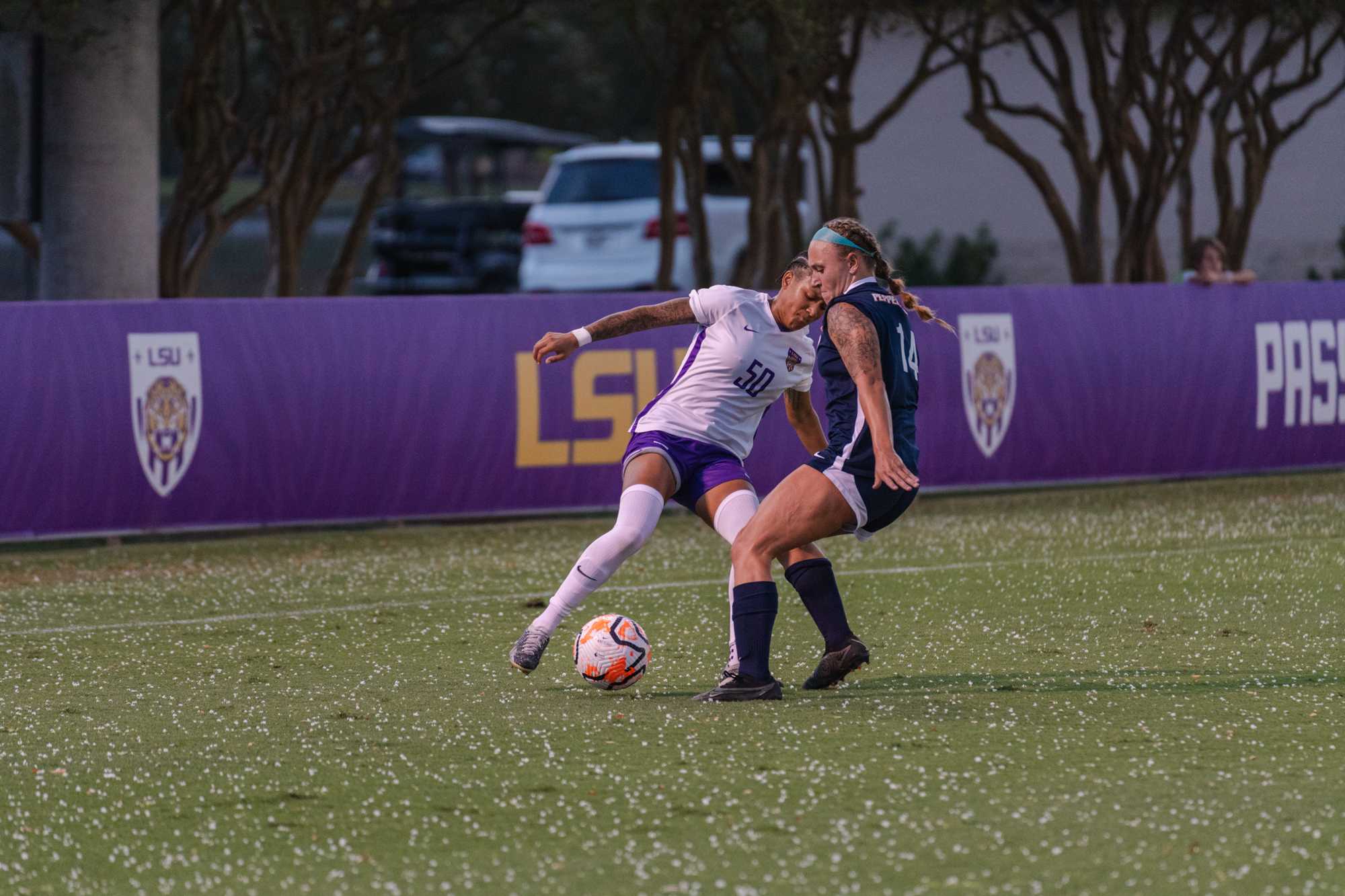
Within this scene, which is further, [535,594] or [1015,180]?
[1015,180]

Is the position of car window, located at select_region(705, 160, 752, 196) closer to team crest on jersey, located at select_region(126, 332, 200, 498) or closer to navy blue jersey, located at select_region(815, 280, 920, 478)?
team crest on jersey, located at select_region(126, 332, 200, 498)

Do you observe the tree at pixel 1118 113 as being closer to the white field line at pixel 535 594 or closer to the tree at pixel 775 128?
the tree at pixel 775 128

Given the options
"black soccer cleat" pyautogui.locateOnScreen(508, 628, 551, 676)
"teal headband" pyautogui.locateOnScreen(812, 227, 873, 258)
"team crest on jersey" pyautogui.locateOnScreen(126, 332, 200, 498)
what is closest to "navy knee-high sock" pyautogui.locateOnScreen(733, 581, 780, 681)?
"black soccer cleat" pyautogui.locateOnScreen(508, 628, 551, 676)

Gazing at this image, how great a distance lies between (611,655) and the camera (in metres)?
7.68

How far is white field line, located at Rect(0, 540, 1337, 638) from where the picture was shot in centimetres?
983

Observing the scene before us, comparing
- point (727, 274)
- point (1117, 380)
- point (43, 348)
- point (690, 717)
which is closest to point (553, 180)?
point (727, 274)

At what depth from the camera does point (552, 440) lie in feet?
45.8

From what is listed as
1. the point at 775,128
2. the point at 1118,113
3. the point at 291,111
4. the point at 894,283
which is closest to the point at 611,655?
the point at 894,283

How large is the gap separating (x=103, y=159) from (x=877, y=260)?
365 inches

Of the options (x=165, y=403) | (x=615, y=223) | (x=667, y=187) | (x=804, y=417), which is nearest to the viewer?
(x=804, y=417)

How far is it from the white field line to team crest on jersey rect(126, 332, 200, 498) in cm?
250

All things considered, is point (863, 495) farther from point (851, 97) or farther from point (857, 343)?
point (851, 97)

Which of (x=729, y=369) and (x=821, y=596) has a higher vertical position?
(x=729, y=369)

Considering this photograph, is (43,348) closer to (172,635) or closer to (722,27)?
(172,635)
